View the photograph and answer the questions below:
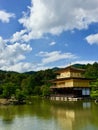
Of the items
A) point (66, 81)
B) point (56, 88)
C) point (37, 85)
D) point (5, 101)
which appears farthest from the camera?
point (37, 85)

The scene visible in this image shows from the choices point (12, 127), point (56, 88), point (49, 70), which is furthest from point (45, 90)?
point (12, 127)

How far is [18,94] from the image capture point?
145 feet

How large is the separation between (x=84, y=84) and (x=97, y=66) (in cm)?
1309

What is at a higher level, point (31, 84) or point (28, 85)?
point (31, 84)

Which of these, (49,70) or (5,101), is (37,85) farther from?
(5,101)

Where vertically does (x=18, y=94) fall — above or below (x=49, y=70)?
below

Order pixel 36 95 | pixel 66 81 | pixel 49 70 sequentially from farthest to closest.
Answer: pixel 49 70 < pixel 36 95 < pixel 66 81

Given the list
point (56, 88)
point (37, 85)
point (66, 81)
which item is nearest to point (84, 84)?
point (66, 81)

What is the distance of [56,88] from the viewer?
2485 inches

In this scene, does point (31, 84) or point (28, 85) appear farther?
point (31, 84)

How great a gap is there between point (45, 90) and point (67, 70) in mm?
10193

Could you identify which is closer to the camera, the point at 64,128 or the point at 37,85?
the point at 64,128

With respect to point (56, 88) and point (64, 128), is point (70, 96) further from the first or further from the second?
point (64, 128)

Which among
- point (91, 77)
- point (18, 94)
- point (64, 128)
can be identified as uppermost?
point (91, 77)
